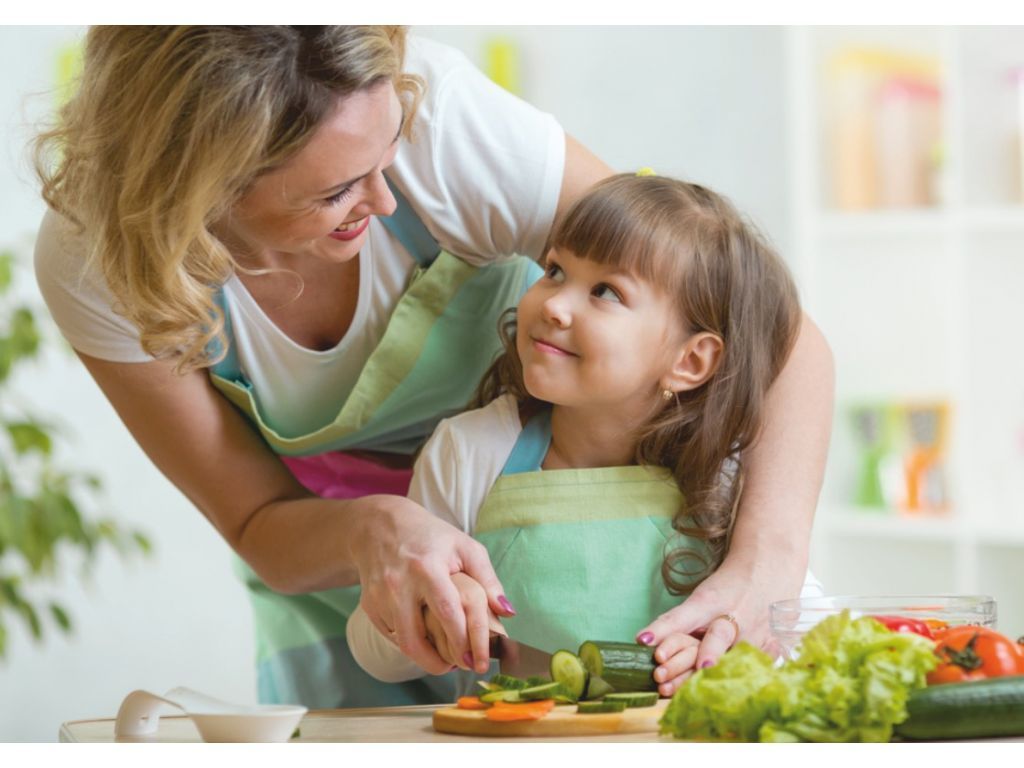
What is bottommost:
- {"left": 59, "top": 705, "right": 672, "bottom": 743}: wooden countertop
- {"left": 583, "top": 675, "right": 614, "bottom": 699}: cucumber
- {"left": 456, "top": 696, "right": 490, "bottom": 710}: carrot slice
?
{"left": 59, "top": 705, "right": 672, "bottom": 743}: wooden countertop

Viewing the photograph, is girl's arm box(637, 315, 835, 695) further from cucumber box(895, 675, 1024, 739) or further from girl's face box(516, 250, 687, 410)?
cucumber box(895, 675, 1024, 739)

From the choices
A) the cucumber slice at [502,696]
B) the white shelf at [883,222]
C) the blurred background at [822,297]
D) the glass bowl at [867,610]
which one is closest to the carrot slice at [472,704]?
the cucumber slice at [502,696]

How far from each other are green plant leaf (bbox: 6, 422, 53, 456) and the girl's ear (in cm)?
144

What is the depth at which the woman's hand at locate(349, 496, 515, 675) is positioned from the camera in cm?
119

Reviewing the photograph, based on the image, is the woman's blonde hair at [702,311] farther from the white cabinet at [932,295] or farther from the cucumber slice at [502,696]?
the white cabinet at [932,295]

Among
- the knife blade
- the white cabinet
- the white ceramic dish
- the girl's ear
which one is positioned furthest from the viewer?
the white cabinet

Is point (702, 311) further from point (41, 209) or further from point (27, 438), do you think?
point (41, 209)

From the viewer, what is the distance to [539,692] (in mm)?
1094

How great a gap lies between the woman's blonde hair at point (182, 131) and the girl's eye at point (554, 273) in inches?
8.9

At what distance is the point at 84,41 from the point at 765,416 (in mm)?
826

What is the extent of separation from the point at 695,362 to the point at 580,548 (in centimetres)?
25

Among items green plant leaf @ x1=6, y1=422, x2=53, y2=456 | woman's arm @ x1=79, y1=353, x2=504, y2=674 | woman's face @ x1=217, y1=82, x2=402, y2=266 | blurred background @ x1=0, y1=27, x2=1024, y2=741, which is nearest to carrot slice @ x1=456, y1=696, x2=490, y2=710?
woman's arm @ x1=79, y1=353, x2=504, y2=674

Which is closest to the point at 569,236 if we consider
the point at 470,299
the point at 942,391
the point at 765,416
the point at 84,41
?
the point at 470,299

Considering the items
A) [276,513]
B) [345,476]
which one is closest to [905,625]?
[276,513]
